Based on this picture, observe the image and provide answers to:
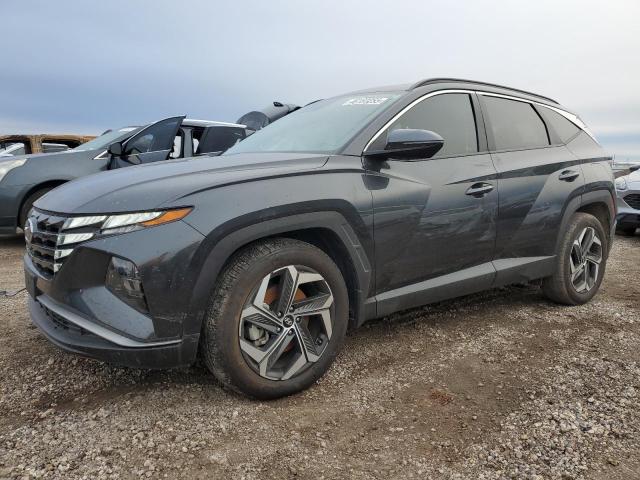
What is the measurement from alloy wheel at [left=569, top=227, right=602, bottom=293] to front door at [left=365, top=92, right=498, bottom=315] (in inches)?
41.6

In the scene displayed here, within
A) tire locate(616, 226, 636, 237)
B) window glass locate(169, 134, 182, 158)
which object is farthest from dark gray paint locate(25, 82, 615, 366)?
tire locate(616, 226, 636, 237)

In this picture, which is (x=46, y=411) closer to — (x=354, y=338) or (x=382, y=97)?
(x=354, y=338)

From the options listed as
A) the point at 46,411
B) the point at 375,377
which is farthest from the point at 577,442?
the point at 46,411

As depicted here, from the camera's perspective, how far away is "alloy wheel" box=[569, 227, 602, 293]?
387cm

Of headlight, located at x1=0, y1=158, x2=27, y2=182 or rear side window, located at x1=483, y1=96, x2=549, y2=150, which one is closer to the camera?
rear side window, located at x1=483, y1=96, x2=549, y2=150

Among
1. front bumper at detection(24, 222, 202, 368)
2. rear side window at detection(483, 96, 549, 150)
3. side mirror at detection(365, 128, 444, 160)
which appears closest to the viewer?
front bumper at detection(24, 222, 202, 368)

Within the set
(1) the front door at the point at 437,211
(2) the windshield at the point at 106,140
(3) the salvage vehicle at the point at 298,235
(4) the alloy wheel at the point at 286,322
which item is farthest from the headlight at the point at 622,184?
(2) the windshield at the point at 106,140

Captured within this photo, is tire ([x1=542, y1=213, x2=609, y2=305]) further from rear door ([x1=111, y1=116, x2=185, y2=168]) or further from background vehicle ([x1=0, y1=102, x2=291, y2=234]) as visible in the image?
rear door ([x1=111, y1=116, x2=185, y2=168])

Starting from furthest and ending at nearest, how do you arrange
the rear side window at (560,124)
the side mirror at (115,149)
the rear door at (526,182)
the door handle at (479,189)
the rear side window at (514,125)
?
the side mirror at (115,149) < the rear side window at (560,124) < the rear side window at (514,125) < the rear door at (526,182) < the door handle at (479,189)

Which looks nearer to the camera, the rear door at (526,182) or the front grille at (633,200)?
the rear door at (526,182)

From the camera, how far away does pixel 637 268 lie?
5.70 m

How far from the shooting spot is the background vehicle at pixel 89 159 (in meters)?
6.12

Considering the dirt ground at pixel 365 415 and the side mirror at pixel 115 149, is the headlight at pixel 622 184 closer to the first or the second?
the dirt ground at pixel 365 415

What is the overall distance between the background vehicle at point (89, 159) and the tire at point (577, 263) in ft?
13.1
